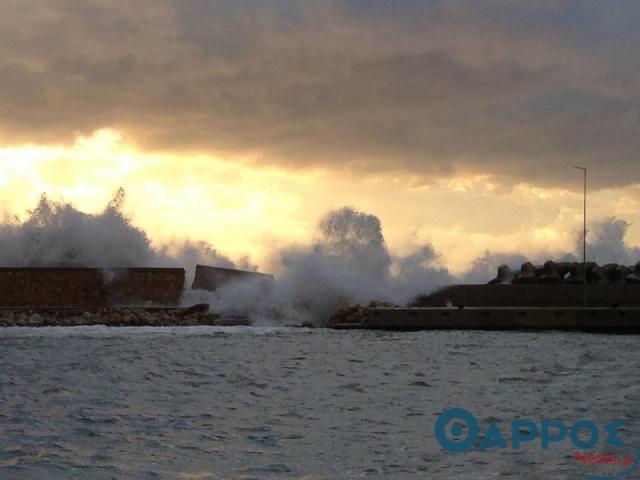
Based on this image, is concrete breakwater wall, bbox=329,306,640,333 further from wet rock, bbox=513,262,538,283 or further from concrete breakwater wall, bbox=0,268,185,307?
concrete breakwater wall, bbox=0,268,185,307

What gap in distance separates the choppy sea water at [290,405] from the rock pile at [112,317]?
985 cm

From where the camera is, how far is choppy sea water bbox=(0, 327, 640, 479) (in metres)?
7.73

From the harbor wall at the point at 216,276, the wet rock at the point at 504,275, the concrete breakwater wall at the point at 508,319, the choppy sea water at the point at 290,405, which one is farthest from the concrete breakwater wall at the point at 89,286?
the choppy sea water at the point at 290,405

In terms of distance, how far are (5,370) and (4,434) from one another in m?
6.63

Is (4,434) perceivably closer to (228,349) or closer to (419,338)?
(228,349)

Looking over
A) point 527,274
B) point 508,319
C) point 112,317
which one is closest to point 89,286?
point 112,317

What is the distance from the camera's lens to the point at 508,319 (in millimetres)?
28891

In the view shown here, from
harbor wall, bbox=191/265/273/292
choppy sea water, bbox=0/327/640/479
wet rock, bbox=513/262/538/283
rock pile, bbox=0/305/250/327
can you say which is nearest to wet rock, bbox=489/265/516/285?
wet rock, bbox=513/262/538/283

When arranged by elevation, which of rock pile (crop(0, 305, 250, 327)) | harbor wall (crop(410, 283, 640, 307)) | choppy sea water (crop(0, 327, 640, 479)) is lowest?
choppy sea water (crop(0, 327, 640, 479))

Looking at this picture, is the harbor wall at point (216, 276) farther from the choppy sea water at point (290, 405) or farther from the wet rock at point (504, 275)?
the choppy sea water at point (290, 405)

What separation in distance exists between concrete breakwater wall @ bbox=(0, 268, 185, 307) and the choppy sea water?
12957mm

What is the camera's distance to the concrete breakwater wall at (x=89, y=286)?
3503 centimetres

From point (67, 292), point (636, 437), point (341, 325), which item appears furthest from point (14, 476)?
point (67, 292)

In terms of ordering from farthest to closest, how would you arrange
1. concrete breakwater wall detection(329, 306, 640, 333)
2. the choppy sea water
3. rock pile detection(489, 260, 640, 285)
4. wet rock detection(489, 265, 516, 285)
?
wet rock detection(489, 265, 516, 285), rock pile detection(489, 260, 640, 285), concrete breakwater wall detection(329, 306, 640, 333), the choppy sea water
